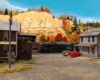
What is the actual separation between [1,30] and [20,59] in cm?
673

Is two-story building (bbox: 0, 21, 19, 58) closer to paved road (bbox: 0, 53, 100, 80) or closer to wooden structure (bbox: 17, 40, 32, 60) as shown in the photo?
wooden structure (bbox: 17, 40, 32, 60)

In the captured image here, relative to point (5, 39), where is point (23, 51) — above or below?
below

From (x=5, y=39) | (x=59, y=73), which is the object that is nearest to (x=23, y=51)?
(x=5, y=39)

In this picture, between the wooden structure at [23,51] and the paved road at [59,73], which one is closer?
the paved road at [59,73]

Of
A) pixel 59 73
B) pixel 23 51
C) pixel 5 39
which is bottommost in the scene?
pixel 59 73

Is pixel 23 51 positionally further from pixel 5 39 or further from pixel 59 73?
pixel 59 73

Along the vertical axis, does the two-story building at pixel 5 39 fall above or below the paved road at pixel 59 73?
above

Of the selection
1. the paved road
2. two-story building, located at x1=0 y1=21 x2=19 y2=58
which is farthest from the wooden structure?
the paved road

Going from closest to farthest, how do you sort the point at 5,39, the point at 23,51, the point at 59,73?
the point at 59,73
the point at 5,39
the point at 23,51

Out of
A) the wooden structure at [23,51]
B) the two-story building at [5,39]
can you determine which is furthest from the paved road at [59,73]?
the two-story building at [5,39]

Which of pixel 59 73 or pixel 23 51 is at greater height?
pixel 23 51

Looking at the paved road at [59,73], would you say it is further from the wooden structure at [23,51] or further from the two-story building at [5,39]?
the two-story building at [5,39]

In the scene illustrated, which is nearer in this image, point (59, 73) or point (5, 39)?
point (59, 73)

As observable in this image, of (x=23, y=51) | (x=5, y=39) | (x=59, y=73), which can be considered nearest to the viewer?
(x=59, y=73)
